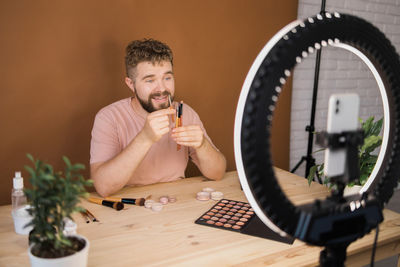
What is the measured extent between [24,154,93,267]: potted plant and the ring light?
30 centimetres

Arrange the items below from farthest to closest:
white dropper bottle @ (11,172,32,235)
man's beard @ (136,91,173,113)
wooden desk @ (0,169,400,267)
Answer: man's beard @ (136,91,173,113)
white dropper bottle @ (11,172,32,235)
wooden desk @ (0,169,400,267)

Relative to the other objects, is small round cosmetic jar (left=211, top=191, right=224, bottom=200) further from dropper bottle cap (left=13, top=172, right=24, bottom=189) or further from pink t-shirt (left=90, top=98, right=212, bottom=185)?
dropper bottle cap (left=13, top=172, right=24, bottom=189)

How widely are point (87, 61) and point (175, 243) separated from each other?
1.08m

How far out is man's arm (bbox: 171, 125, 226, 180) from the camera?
4.27ft

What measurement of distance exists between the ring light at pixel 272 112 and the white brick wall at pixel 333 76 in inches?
75.3

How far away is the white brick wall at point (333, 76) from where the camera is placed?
238cm

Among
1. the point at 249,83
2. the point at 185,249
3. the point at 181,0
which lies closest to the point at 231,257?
the point at 185,249

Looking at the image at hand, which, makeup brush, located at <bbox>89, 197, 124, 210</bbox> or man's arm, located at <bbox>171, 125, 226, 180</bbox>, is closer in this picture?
makeup brush, located at <bbox>89, 197, 124, 210</bbox>

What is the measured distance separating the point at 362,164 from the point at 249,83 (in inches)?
32.1

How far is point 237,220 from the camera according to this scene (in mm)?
996

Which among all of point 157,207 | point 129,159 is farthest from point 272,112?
point 129,159

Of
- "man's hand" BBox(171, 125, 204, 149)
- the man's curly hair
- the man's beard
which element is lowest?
"man's hand" BBox(171, 125, 204, 149)

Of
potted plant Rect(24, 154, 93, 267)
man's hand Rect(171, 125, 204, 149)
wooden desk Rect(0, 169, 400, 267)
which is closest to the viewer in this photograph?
potted plant Rect(24, 154, 93, 267)

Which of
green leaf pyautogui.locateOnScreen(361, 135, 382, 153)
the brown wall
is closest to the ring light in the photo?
green leaf pyautogui.locateOnScreen(361, 135, 382, 153)
